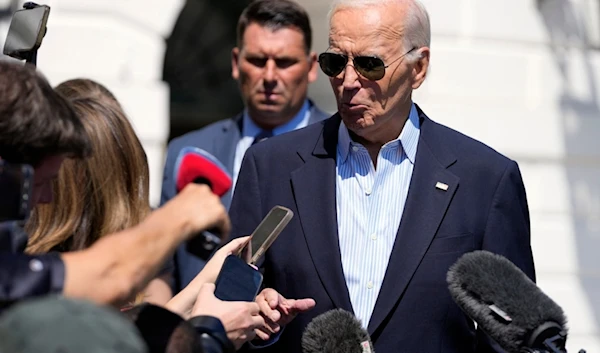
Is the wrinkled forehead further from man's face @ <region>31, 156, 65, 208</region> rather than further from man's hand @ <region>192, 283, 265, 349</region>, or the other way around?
man's face @ <region>31, 156, 65, 208</region>

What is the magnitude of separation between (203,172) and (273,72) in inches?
77.9

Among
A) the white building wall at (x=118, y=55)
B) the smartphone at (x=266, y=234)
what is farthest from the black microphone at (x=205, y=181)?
the white building wall at (x=118, y=55)

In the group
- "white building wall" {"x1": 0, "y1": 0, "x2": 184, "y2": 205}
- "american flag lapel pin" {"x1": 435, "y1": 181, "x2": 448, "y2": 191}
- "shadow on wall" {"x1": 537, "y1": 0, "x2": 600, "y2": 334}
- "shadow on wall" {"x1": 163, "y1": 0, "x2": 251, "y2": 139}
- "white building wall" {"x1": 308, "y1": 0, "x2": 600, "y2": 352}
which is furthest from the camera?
"shadow on wall" {"x1": 163, "y1": 0, "x2": 251, "y2": 139}

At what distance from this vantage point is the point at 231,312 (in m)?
2.76

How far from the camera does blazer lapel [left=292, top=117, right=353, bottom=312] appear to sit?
3445mm

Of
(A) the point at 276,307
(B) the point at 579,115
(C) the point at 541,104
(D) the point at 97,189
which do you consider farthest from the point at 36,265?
(B) the point at 579,115

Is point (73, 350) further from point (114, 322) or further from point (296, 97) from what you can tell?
point (296, 97)

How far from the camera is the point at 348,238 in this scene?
3531 mm

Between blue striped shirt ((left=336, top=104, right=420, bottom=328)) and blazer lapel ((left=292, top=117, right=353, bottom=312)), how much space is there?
0.12 feet

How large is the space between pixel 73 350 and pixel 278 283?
72.1 inches

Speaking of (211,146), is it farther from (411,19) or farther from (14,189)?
(14,189)

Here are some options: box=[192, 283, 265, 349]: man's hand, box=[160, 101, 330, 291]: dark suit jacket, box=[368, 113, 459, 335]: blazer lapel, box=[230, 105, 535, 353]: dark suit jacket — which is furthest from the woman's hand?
box=[160, 101, 330, 291]: dark suit jacket

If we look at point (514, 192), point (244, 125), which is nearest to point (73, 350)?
point (514, 192)

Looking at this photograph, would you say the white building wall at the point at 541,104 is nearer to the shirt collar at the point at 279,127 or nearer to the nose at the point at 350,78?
the shirt collar at the point at 279,127
